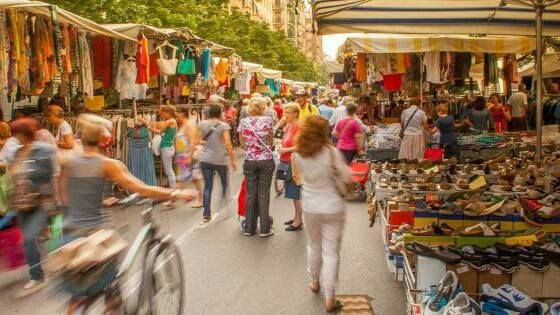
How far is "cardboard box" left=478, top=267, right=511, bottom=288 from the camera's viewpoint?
505cm

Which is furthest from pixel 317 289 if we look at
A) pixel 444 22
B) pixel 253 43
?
pixel 253 43

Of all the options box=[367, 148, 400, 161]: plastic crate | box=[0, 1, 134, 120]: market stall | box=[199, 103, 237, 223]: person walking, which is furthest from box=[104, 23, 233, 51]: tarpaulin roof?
box=[367, 148, 400, 161]: plastic crate

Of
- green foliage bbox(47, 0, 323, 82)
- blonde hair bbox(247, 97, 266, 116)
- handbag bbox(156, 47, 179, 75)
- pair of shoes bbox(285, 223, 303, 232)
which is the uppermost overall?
green foliage bbox(47, 0, 323, 82)

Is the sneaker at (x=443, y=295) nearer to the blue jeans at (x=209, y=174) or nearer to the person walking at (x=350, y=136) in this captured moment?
the blue jeans at (x=209, y=174)

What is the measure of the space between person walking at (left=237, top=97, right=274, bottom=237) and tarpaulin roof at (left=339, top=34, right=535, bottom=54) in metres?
3.56

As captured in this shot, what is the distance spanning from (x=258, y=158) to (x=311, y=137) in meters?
3.11

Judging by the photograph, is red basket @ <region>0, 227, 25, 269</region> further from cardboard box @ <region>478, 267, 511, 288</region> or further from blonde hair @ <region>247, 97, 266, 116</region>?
cardboard box @ <region>478, 267, 511, 288</region>

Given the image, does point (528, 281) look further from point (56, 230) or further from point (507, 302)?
point (56, 230)

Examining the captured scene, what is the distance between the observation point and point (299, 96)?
14109 millimetres

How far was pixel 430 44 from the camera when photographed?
12383 millimetres

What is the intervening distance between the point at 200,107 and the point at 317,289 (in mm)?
12329

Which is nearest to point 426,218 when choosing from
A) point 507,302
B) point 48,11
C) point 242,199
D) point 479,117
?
point 507,302

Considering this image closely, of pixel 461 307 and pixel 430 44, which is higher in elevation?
pixel 430 44

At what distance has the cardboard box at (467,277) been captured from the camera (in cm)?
509
